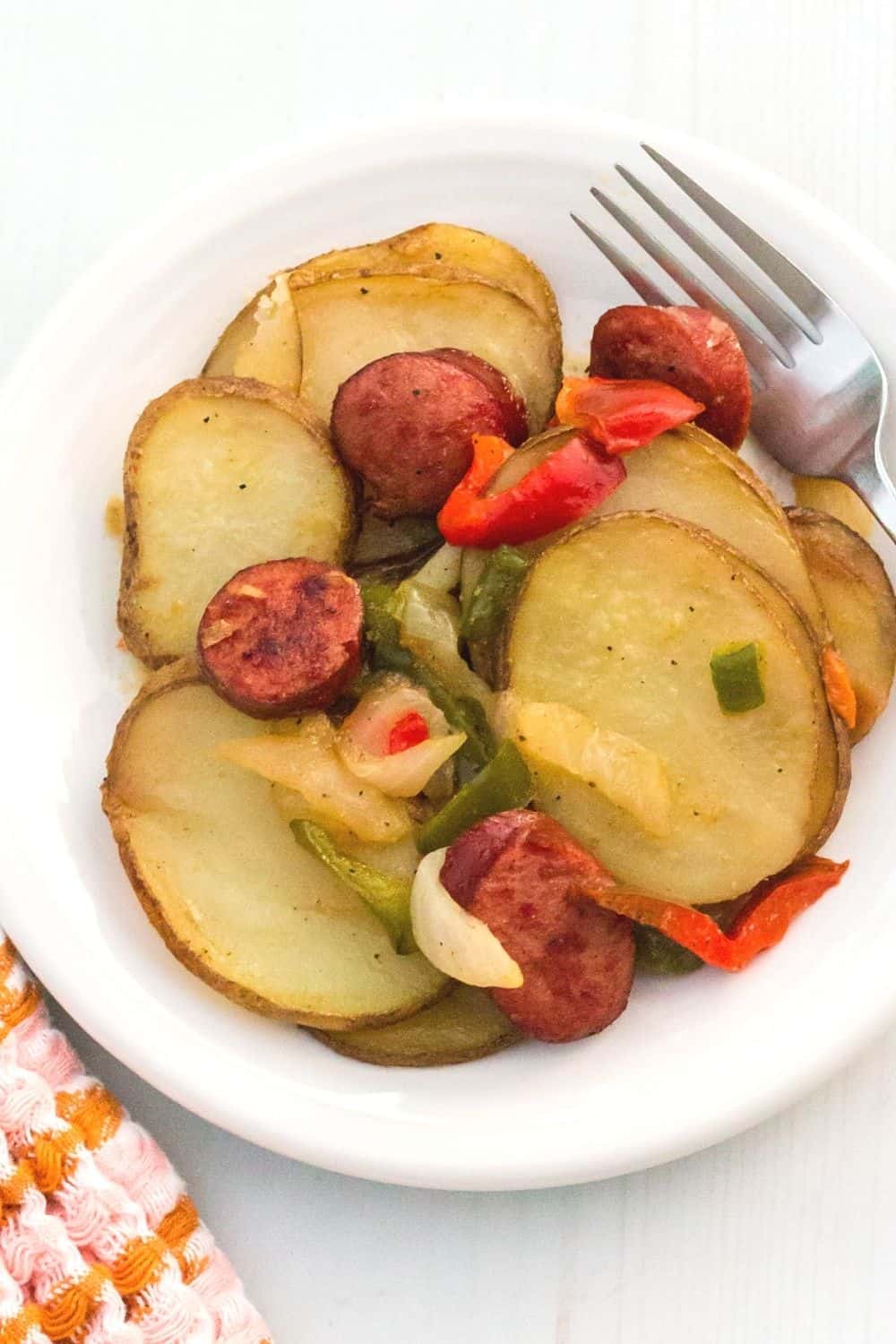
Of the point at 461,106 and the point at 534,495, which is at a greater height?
the point at 461,106

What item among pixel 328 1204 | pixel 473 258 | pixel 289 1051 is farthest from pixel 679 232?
pixel 328 1204

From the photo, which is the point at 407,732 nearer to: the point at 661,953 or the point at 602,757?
the point at 602,757

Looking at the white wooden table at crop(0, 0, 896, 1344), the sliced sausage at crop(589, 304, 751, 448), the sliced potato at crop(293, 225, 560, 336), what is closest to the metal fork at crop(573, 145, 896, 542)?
the sliced sausage at crop(589, 304, 751, 448)

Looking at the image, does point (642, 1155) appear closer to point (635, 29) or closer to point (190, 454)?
point (190, 454)

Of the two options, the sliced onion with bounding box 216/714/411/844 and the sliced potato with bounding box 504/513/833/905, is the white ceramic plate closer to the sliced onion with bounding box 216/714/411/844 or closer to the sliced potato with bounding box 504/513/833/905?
the sliced potato with bounding box 504/513/833/905

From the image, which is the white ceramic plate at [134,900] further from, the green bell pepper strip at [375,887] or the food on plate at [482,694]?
the green bell pepper strip at [375,887]

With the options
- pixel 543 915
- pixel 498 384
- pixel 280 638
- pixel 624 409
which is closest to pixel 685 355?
pixel 624 409

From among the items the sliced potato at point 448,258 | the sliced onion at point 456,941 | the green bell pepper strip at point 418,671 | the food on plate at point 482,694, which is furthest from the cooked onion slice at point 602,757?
the sliced potato at point 448,258

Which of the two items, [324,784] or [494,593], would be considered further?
[494,593]
